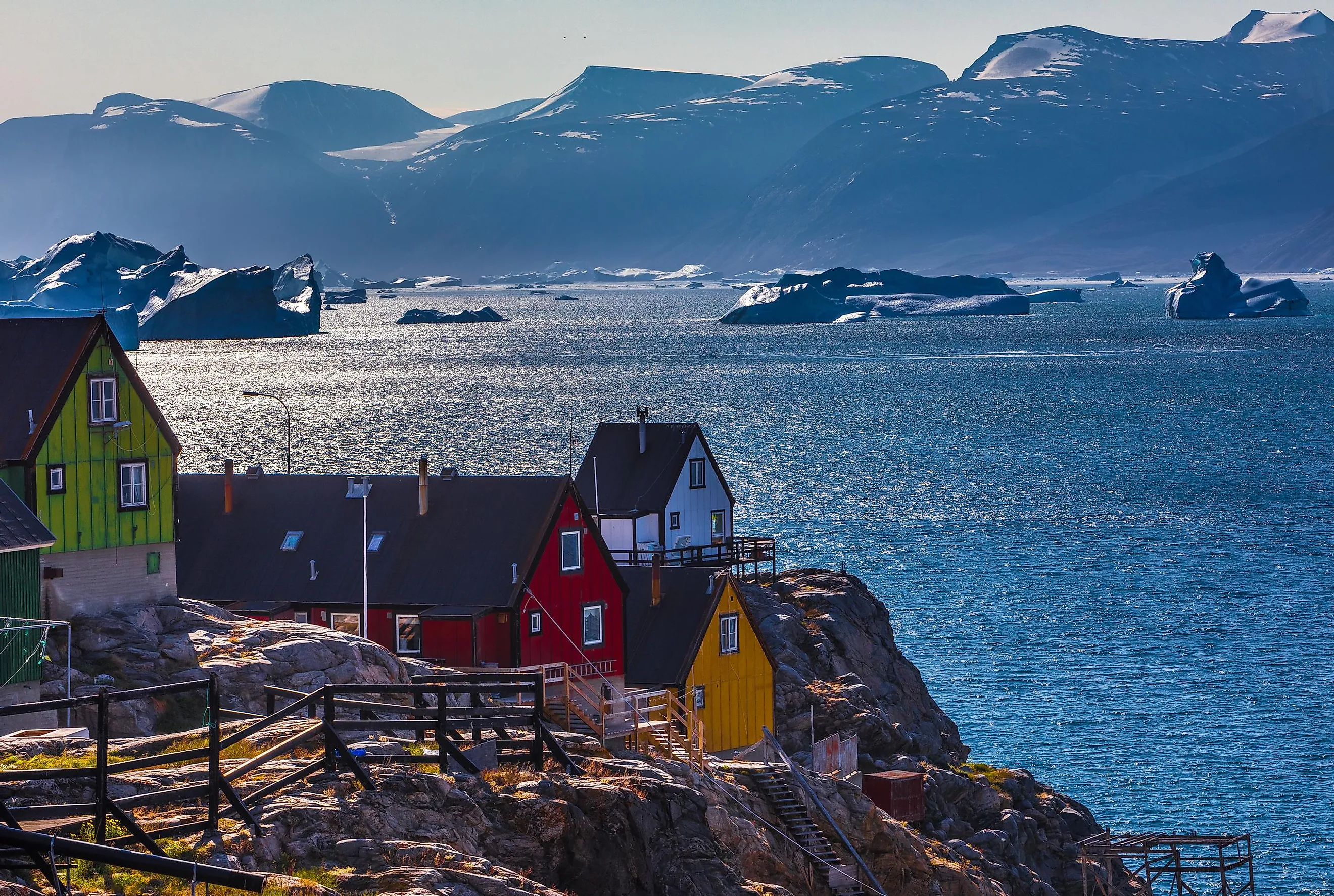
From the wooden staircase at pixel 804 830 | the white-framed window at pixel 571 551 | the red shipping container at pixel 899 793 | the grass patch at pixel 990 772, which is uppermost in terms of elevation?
the white-framed window at pixel 571 551

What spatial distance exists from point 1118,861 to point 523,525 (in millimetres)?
17766

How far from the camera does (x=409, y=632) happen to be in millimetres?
44062

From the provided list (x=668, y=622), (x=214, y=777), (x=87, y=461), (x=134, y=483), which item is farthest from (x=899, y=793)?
(x=214, y=777)

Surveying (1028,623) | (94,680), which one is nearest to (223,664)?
(94,680)

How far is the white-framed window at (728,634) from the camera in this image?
152ft

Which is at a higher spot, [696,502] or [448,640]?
[696,502]

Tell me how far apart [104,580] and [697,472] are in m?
27.7

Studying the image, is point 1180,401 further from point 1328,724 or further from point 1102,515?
point 1328,724

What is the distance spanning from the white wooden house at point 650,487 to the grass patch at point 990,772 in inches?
500

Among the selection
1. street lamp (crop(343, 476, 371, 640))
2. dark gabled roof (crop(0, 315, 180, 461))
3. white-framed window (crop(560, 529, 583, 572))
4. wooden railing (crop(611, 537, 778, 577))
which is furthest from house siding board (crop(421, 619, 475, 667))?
wooden railing (crop(611, 537, 778, 577))

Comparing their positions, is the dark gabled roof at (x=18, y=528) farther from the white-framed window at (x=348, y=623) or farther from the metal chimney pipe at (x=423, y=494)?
the metal chimney pipe at (x=423, y=494)

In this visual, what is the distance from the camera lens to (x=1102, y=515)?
4537 inches

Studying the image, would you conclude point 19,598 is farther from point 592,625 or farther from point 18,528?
point 592,625

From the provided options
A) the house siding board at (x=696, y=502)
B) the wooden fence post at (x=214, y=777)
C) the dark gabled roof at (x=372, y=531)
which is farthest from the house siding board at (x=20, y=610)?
the house siding board at (x=696, y=502)
